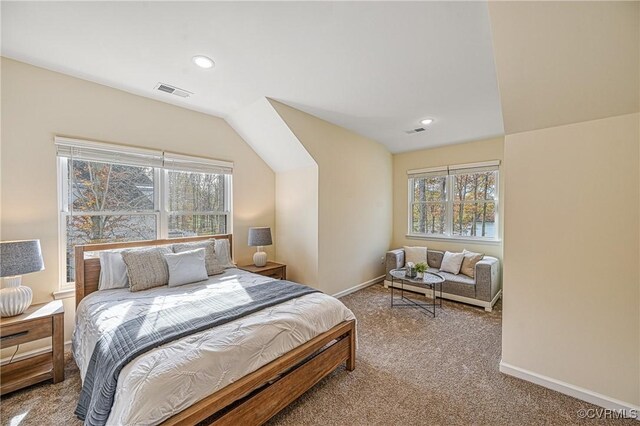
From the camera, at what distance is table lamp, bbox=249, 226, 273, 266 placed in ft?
11.9

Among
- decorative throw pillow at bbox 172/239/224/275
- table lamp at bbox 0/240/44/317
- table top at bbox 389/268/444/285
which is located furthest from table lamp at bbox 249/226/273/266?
table lamp at bbox 0/240/44/317

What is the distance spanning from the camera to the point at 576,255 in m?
1.88

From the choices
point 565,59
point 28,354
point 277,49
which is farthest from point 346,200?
point 28,354

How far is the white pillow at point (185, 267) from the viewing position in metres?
2.54

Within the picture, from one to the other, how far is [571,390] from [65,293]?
4381 millimetres

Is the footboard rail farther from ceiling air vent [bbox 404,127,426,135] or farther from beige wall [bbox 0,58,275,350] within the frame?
ceiling air vent [bbox 404,127,426,135]

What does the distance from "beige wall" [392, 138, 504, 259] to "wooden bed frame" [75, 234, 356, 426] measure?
3.24 meters

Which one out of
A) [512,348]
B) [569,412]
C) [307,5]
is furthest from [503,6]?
[569,412]

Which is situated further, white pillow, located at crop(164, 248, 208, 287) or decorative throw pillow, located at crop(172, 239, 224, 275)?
decorative throw pillow, located at crop(172, 239, 224, 275)

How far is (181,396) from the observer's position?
4.10ft

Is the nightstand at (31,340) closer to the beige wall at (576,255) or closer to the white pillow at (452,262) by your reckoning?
the beige wall at (576,255)

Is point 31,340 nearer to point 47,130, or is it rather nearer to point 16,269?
point 16,269

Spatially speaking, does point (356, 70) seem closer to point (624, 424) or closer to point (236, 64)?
point (236, 64)

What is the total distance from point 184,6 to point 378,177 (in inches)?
153
